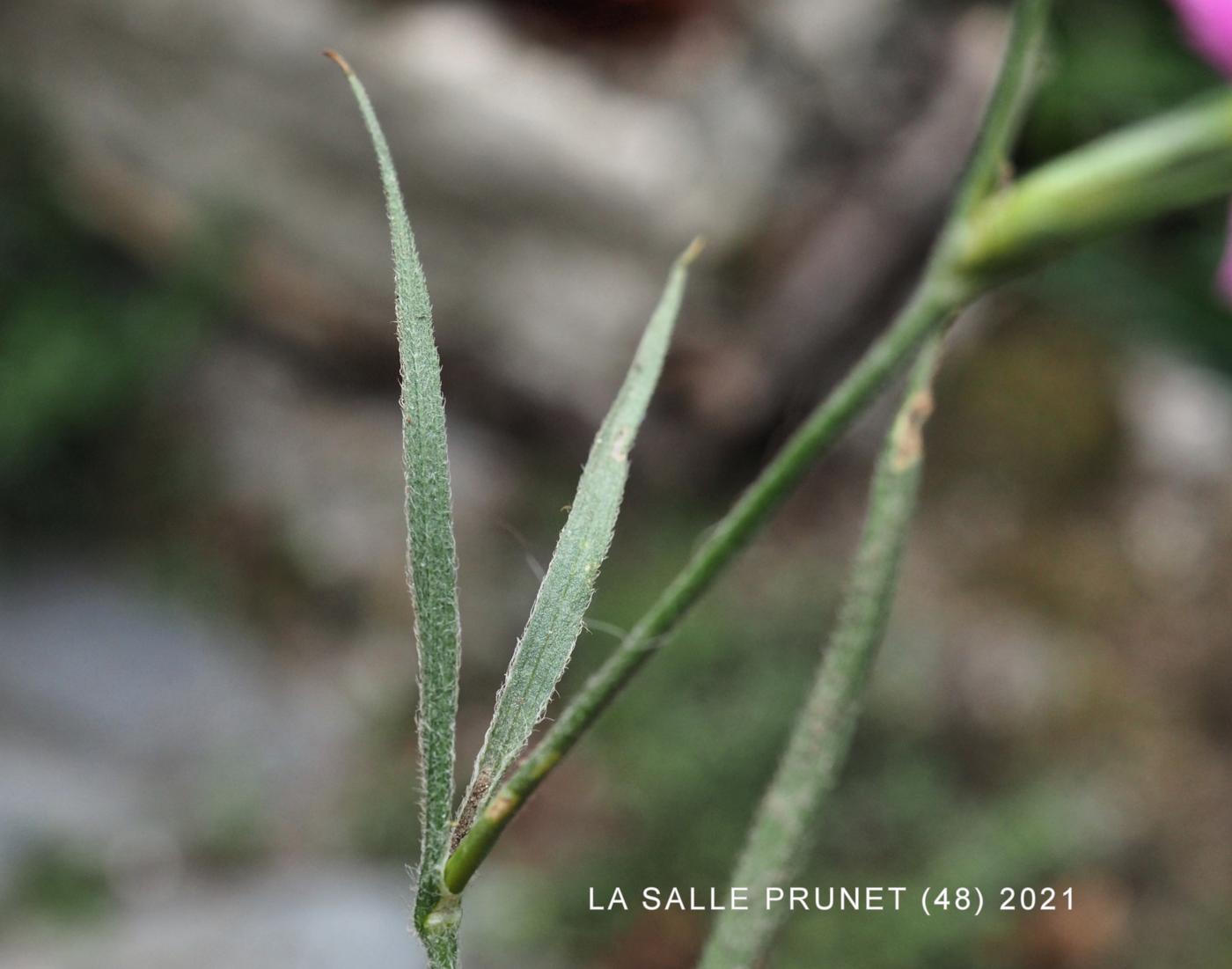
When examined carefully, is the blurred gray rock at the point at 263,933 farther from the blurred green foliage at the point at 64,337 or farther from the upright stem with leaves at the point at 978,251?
the upright stem with leaves at the point at 978,251

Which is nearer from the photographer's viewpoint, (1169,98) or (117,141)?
(1169,98)

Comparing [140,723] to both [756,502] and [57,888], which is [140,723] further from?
[756,502]

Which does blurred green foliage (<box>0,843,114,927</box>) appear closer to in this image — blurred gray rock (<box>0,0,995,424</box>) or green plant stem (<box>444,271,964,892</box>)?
blurred gray rock (<box>0,0,995,424</box>)

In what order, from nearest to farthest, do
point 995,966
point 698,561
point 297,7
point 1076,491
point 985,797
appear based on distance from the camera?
point 698,561, point 995,966, point 985,797, point 297,7, point 1076,491

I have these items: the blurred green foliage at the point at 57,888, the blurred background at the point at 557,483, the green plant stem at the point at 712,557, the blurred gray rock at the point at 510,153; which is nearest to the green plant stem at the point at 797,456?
the green plant stem at the point at 712,557

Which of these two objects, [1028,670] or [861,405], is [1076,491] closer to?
[1028,670]

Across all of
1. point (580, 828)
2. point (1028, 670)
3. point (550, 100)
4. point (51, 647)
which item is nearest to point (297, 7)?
point (550, 100)
